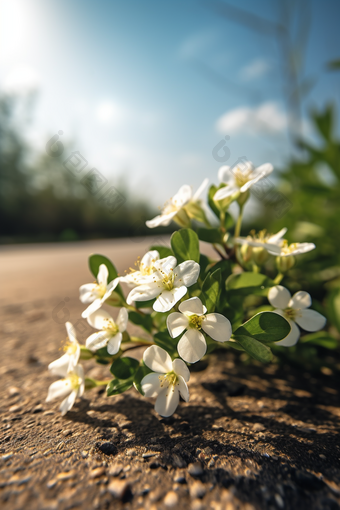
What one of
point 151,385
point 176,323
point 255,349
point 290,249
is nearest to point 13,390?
point 151,385

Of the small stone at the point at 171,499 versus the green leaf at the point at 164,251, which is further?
the green leaf at the point at 164,251

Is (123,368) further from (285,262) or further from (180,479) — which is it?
(285,262)

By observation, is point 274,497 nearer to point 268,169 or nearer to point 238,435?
point 238,435

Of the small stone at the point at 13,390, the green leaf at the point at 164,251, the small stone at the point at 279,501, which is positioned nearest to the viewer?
the small stone at the point at 279,501

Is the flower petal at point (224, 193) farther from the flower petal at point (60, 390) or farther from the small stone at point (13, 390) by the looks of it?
the small stone at point (13, 390)

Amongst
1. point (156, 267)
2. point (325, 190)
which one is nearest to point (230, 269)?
point (156, 267)

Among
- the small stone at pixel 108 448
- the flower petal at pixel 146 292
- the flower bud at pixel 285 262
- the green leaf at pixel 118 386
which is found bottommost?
the small stone at pixel 108 448

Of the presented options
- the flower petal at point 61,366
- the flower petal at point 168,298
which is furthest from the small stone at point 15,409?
the flower petal at point 168,298
